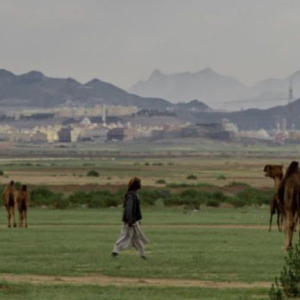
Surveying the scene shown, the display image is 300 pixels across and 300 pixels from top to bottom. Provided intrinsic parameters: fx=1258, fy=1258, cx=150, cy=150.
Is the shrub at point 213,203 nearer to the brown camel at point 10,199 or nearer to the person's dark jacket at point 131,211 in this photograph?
the brown camel at point 10,199

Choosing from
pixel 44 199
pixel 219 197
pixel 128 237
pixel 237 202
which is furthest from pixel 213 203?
pixel 128 237

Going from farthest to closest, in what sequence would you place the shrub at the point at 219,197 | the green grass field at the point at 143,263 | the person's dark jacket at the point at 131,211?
the shrub at the point at 219,197 → the person's dark jacket at the point at 131,211 → the green grass field at the point at 143,263

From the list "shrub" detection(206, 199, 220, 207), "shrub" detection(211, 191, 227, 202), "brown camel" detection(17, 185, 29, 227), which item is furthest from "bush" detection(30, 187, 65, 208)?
"brown camel" detection(17, 185, 29, 227)

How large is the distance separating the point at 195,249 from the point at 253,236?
15.4 ft

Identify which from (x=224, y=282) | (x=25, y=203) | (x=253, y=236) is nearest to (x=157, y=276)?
(x=224, y=282)

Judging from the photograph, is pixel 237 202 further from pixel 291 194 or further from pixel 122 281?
pixel 122 281

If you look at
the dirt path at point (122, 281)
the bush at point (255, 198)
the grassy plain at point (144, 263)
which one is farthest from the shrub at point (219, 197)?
the dirt path at point (122, 281)

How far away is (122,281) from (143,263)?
9.19 ft

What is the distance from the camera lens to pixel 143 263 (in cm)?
2284

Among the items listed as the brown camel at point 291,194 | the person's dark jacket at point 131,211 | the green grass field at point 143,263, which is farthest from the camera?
the person's dark jacket at point 131,211

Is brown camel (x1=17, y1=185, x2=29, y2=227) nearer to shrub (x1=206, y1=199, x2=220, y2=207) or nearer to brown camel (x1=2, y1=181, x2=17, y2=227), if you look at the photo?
brown camel (x1=2, y1=181, x2=17, y2=227)

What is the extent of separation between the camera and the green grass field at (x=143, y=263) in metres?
18.5

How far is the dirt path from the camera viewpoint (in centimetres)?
1947

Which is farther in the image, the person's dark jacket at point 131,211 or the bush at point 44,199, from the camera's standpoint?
the bush at point 44,199
